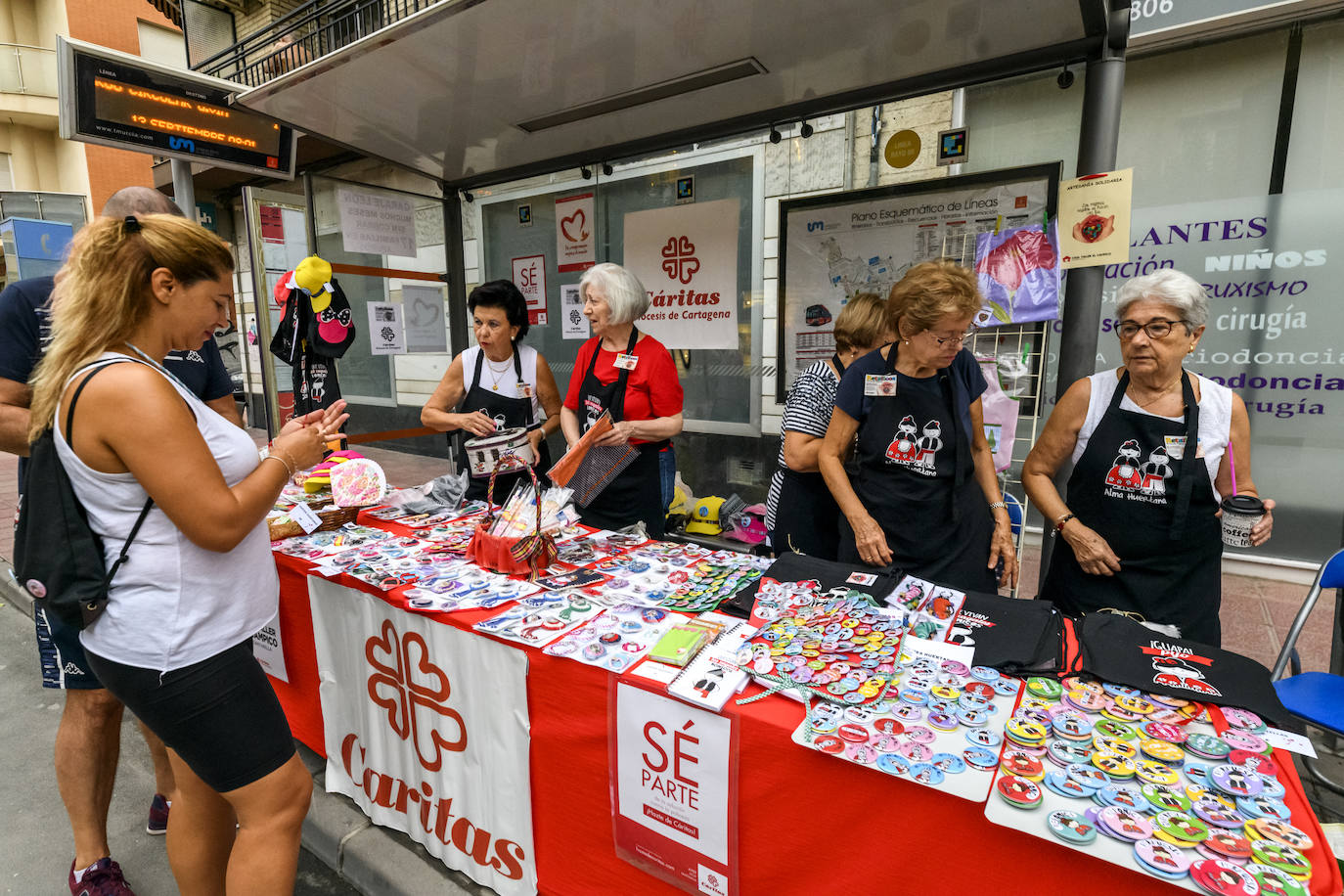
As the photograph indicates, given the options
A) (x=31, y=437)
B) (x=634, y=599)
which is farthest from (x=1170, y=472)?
(x=31, y=437)

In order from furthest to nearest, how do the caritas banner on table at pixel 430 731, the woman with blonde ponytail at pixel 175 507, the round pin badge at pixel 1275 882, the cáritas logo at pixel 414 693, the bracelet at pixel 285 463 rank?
the cáritas logo at pixel 414 693 < the caritas banner on table at pixel 430 731 < the bracelet at pixel 285 463 < the woman with blonde ponytail at pixel 175 507 < the round pin badge at pixel 1275 882

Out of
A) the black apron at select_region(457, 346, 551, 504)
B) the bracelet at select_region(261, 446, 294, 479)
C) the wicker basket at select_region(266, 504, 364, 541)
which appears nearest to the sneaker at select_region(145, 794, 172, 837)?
the wicker basket at select_region(266, 504, 364, 541)

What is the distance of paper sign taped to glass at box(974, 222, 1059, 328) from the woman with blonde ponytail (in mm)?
2886

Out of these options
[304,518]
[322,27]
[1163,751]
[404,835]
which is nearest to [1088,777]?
[1163,751]

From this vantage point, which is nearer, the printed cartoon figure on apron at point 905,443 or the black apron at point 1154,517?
the black apron at point 1154,517

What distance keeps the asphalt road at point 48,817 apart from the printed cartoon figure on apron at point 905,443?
6.90ft

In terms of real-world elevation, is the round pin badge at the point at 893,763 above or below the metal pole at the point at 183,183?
below

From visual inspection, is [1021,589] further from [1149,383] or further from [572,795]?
[572,795]

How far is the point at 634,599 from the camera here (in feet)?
5.75

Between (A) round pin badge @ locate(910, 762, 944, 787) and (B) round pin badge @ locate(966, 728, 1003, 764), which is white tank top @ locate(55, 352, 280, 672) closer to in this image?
(A) round pin badge @ locate(910, 762, 944, 787)

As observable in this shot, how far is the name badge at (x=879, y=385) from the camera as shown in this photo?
6.32 feet

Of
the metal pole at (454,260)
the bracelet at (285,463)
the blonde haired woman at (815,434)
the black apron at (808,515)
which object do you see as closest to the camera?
the bracelet at (285,463)

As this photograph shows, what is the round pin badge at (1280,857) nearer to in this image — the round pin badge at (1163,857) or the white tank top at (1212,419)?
the round pin badge at (1163,857)

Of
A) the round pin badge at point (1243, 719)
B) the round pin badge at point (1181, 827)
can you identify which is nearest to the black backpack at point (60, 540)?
the round pin badge at point (1181, 827)
